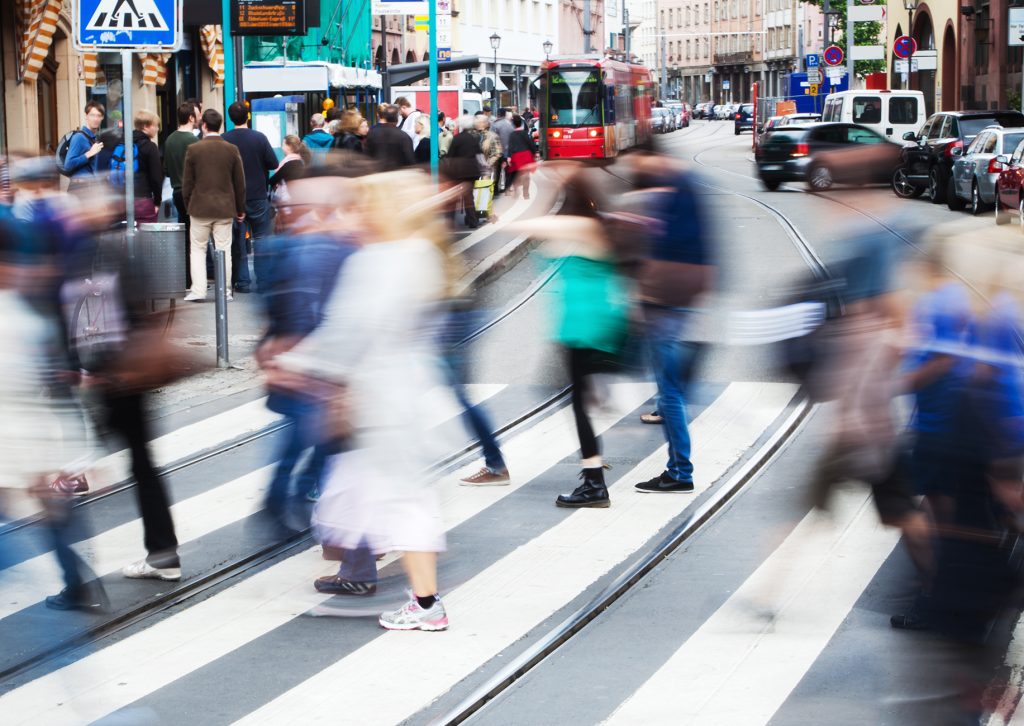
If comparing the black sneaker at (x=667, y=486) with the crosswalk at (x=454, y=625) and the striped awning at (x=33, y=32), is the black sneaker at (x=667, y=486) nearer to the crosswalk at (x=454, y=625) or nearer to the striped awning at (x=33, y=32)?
the crosswalk at (x=454, y=625)

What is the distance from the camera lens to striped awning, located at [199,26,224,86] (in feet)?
100

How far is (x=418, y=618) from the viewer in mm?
6004

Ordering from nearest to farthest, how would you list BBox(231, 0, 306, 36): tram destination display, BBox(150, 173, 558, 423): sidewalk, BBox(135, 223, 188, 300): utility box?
BBox(150, 173, 558, 423): sidewalk
BBox(135, 223, 188, 300): utility box
BBox(231, 0, 306, 36): tram destination display

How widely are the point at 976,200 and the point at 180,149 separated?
536 inches

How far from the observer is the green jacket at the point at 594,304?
7.52 m

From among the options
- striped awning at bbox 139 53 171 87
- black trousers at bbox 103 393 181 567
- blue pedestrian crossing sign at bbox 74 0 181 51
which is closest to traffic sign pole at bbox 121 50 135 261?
blue pedestrian crossing sign at bbox 74 0 181 51

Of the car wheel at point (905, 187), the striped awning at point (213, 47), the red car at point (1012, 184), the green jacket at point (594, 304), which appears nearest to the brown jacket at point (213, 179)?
the green jacket at point (594, 304)

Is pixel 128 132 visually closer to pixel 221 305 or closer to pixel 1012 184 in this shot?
pixel 221 305

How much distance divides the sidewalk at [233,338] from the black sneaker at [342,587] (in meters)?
1.98

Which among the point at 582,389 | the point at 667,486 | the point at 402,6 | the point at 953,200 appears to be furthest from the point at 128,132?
the point at 953,200

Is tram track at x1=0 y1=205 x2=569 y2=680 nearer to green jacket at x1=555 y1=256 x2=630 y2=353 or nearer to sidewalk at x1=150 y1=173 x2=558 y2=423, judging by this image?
green jacket at x1=555 y1=256 x2=630 y2=353

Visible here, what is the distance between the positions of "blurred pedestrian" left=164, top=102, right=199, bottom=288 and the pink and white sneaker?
32.6 feet

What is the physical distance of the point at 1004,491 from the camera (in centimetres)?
420

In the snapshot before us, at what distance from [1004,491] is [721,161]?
43.7m
